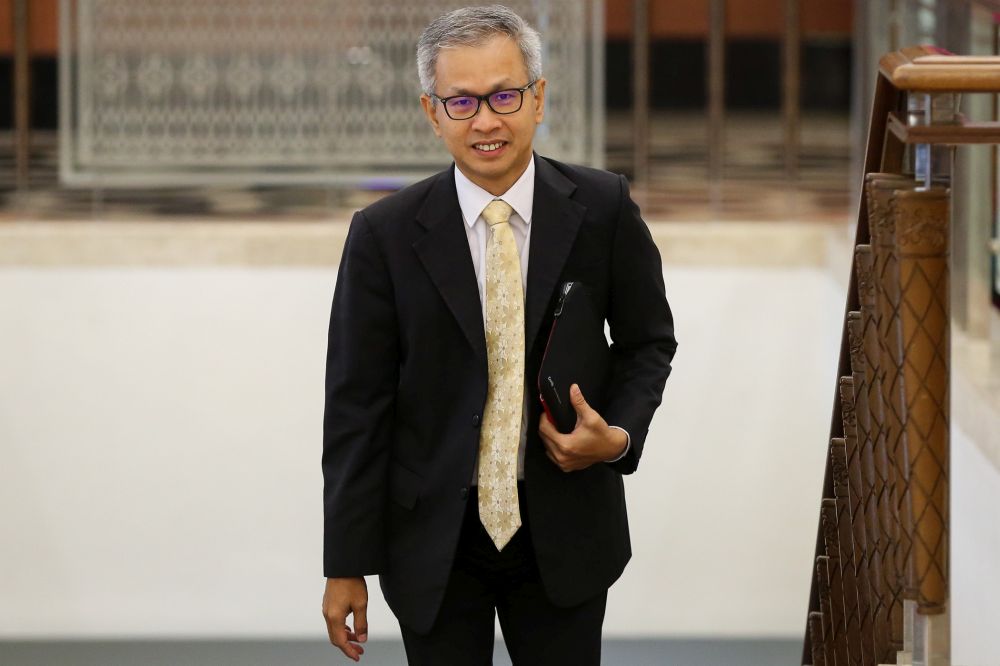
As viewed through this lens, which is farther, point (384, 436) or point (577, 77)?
point (577, 77)

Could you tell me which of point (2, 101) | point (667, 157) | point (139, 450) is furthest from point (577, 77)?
point (2, 101)

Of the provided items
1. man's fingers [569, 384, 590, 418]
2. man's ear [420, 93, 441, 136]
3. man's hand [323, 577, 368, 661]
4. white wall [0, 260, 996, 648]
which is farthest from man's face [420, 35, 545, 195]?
white wall [0, 260, 996, 648]

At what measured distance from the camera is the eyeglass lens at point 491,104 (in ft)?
6.92

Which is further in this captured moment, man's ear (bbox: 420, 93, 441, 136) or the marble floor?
the marble floor

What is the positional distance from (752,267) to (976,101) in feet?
6.75

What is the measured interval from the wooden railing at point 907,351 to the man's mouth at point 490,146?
0.48m

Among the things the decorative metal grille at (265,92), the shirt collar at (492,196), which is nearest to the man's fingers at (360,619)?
the shirt collar at (492,196)

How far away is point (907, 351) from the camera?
6.23 ft

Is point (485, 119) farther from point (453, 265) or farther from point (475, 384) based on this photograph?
point (475, 384)

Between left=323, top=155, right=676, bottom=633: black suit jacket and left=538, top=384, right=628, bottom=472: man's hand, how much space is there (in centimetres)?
6

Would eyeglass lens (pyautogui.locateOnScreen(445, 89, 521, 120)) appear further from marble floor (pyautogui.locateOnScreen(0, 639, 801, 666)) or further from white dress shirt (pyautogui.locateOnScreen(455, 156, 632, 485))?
marble floor (pyautogui.locateOnScreen(0, 639, 801, 666))

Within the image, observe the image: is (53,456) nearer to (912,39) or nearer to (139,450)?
(139,450)

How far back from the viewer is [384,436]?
2.26 meters

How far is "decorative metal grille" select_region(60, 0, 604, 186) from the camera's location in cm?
673
